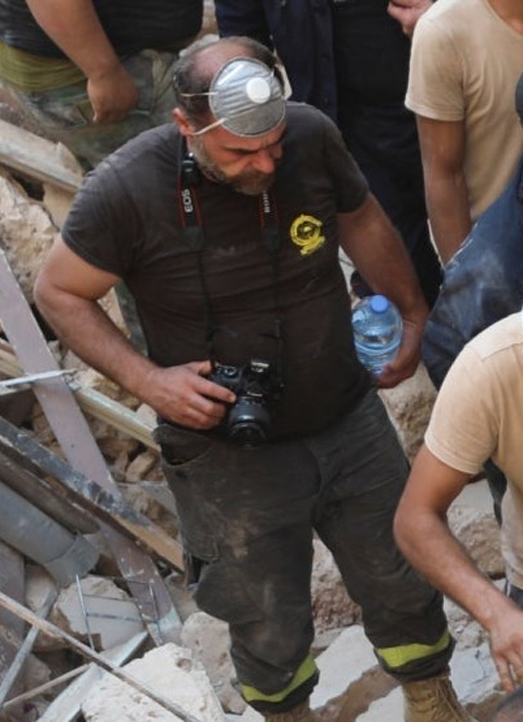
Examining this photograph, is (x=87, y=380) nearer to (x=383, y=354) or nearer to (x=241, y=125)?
(x=383, y=354)

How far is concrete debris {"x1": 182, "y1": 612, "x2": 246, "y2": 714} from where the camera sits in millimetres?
5949

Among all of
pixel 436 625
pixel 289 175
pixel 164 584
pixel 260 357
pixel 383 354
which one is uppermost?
pixel 289 175

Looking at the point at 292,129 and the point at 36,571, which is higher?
the point at 292,129

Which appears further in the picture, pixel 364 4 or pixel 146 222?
pixel 364 4

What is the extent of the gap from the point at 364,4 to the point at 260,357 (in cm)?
144

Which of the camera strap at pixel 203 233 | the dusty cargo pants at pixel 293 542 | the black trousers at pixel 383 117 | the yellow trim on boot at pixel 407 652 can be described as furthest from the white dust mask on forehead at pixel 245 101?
the yellow trim on boot at pixel 407 652

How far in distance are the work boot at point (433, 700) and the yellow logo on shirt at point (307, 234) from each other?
141 cm

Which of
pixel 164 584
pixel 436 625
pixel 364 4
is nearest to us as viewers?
pixel 436 625

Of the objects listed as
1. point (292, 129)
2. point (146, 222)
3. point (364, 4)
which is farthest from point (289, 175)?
point (364, 4)

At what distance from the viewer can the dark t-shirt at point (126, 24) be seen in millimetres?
5547

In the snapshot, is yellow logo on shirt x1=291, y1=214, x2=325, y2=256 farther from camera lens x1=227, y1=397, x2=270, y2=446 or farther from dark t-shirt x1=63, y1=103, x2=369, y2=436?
camera lens x1=227, y1=397, x2=270, y2=446

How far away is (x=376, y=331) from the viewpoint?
5145 millimetres

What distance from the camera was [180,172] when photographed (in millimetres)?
4352

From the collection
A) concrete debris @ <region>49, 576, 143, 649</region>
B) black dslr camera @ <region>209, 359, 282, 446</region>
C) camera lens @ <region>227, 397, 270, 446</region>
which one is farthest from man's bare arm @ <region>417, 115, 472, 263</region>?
concrete debris @ <region>49, 576, 143, 649</region>
